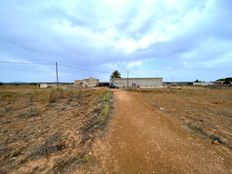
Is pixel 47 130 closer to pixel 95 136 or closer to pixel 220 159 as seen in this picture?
pixel 95 136

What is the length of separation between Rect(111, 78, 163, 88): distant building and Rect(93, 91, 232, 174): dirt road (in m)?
54.1

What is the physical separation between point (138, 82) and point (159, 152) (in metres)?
58.3

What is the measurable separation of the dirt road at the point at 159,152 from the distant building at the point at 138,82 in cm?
5413

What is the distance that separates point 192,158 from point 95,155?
8.97 feet

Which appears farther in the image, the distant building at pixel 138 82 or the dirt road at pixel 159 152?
the distant building at pixel 138 82

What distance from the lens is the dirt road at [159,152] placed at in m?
4.17

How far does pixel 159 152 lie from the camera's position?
4.96 metres

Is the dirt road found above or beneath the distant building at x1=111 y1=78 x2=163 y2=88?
beneath

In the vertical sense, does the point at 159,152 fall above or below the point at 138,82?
below

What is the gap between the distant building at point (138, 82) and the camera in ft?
202

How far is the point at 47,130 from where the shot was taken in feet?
28.8

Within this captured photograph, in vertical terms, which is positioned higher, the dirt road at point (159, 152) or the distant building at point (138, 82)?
the distant building at point (138, 82)

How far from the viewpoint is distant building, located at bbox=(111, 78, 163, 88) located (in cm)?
6142

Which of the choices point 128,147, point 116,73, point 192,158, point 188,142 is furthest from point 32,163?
point 116,73
